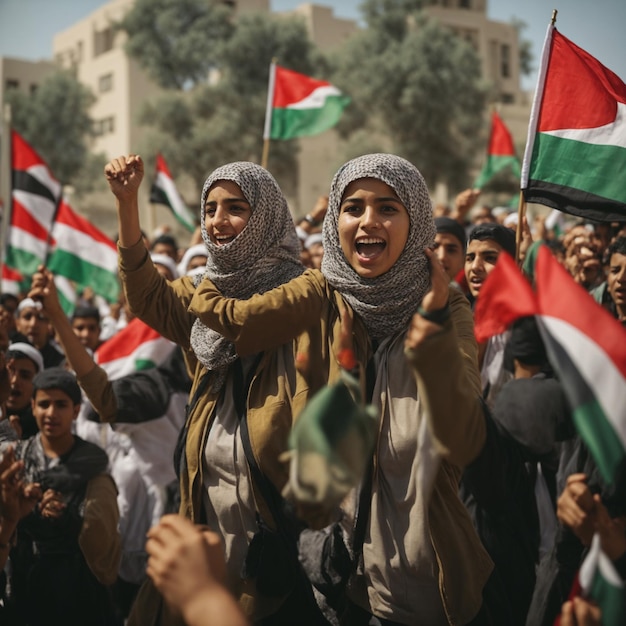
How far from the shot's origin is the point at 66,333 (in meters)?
3.68

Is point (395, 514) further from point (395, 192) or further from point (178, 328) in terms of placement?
point (178, 328)

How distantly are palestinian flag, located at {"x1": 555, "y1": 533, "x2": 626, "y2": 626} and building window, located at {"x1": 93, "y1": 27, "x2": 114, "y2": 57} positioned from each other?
150 feet

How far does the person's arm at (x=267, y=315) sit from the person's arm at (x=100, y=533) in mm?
1387

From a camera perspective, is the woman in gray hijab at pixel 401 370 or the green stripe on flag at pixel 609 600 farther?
the woman in gray hijab at pixel 401 370

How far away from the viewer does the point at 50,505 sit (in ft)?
11.7

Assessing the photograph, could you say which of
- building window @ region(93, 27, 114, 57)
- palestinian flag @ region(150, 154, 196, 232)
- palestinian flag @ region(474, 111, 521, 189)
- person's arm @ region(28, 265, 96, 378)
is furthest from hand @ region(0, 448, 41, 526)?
building window @ region(93, 27, 114, 57)

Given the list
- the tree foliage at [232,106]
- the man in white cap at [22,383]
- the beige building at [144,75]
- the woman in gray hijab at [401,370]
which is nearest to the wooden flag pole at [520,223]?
the woman in gray hijab at [401,370]

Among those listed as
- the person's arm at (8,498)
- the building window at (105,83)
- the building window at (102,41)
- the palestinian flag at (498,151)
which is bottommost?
the person's arm at (8,498)

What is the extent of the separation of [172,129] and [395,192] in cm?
2944

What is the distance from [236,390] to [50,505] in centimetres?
114

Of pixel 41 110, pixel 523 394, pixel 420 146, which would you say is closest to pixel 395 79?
pixel 420 146

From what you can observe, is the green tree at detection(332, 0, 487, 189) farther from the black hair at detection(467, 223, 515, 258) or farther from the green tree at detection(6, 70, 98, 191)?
the black hair at detection(467, 223, 515, 258)

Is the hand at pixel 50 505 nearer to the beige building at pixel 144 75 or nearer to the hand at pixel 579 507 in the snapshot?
the hand at pixel 579 507

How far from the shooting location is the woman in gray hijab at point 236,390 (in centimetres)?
279
